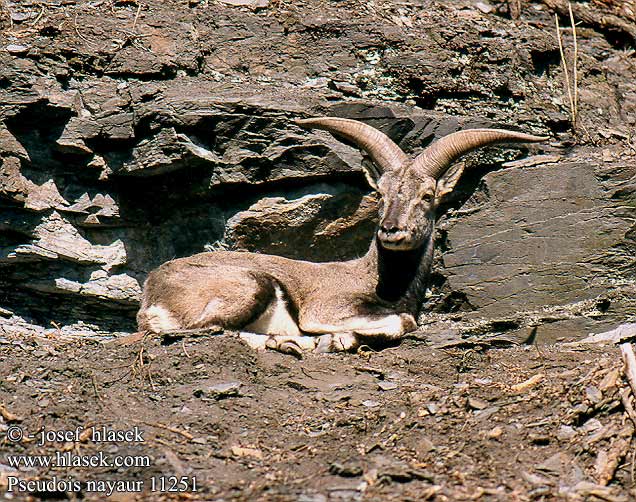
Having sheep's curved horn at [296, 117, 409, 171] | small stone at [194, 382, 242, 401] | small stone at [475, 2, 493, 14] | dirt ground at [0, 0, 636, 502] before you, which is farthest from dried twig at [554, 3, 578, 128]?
→ small stone at [194, 382, 242, 401]

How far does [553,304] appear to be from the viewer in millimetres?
11461

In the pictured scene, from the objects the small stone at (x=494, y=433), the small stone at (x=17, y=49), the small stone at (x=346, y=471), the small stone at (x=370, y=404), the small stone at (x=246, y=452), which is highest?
the small stone at (x=17, y=49)

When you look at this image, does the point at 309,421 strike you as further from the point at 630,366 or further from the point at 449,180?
the point at 449,180

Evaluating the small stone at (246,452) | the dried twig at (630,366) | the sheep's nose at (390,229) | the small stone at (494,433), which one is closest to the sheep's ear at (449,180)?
the sheep's nose at (390,229)

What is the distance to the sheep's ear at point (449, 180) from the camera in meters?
12.2

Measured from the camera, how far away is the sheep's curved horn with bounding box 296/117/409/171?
12.1 metres

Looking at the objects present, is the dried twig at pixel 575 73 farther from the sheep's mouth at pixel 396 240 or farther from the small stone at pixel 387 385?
the small stone at pixel 387 385

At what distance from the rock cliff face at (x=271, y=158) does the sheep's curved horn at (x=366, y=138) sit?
0.40m

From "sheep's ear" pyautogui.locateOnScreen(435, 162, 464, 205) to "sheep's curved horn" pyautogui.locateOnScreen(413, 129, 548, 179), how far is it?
122mm

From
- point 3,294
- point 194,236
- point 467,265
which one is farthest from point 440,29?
point 3,294

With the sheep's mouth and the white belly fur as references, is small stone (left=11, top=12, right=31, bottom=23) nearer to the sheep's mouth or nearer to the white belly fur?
the white belly fur

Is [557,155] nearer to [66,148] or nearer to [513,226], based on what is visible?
[513,226]

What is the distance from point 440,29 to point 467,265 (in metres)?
3.73

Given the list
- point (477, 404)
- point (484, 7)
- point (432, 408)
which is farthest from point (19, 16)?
point (477, 404)
